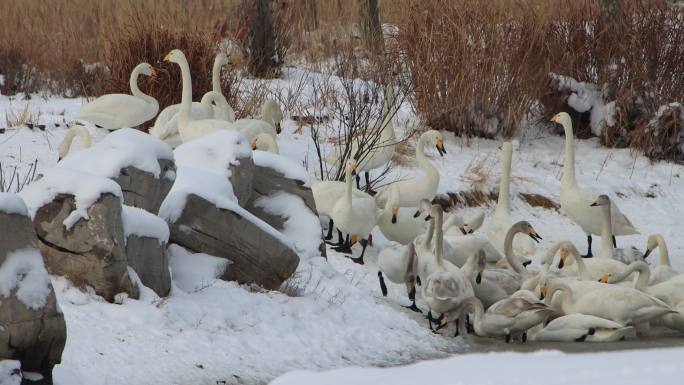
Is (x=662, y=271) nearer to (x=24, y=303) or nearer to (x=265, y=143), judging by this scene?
(x=265, y=143)

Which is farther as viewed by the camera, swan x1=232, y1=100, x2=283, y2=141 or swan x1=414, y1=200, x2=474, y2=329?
swan x1=232, y1=100, x2=283, y2=141

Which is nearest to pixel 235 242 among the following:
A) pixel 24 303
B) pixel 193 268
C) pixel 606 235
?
pixel 193 268

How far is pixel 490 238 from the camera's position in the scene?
414 inches

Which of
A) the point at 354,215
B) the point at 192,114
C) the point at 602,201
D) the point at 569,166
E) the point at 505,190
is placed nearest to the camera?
the point at 354,215

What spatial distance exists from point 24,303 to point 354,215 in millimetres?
4588

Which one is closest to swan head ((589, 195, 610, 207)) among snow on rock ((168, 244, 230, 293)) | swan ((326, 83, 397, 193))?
swan ((326, 83, 397, 193))

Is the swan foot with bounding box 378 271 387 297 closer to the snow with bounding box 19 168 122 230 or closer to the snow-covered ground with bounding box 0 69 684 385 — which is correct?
the snow-covered ground with bounding box 0 69 684 385

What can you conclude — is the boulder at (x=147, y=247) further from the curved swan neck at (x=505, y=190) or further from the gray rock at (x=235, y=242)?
the curved swan neck at (x=505, y=190)

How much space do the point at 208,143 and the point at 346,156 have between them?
106 inches

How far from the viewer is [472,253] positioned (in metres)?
9.05

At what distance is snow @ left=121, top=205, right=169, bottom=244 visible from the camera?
6.74 metres

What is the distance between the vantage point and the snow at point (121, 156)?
715cm

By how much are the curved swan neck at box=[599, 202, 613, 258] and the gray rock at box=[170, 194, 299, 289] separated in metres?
3.47

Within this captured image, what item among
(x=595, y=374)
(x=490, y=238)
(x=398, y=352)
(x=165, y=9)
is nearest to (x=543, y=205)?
(x=490, y=238)
